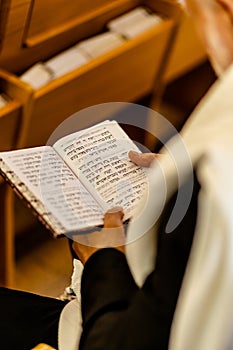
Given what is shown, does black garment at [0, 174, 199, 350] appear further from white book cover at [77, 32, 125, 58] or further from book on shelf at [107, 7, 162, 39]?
book on shelf at [107, 7, 162, 39]

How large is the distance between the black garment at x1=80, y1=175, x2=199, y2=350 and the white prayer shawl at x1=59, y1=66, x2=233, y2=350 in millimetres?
18

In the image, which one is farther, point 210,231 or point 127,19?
point 127,19

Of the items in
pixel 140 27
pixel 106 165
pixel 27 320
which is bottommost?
pixel 27 320

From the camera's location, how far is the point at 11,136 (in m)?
1.45

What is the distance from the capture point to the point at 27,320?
1.13 meters

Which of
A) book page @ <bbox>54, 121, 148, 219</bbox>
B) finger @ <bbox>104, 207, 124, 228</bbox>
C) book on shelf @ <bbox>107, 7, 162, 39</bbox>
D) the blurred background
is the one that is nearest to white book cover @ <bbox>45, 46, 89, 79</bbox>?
the blurred background

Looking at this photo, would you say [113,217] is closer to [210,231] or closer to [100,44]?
[210,231]

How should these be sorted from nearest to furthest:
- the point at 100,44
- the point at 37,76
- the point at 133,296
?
the point at 133,296
the point at 37,76
the point at 100,44

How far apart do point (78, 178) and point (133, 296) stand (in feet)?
0.76

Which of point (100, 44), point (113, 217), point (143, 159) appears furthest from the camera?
point (100, 44)

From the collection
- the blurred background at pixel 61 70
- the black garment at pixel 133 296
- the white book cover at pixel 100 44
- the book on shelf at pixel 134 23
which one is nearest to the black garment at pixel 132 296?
the black garment at pixel 133 296

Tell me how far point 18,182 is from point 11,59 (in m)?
0.63

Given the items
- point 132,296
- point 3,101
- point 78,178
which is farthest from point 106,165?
point 3,101

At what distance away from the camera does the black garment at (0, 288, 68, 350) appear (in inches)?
43.1
